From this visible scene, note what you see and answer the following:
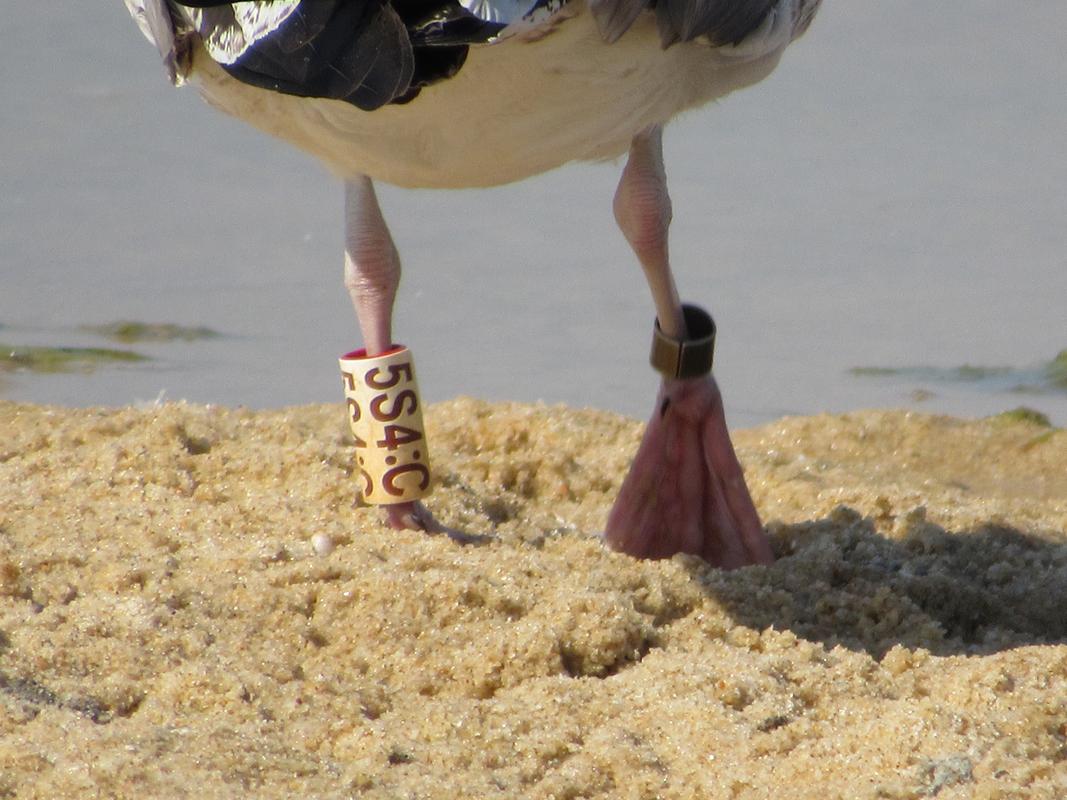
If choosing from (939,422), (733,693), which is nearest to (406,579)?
(733,693)

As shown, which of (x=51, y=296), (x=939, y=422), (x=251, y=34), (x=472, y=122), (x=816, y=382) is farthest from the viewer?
(x=51, y=296)

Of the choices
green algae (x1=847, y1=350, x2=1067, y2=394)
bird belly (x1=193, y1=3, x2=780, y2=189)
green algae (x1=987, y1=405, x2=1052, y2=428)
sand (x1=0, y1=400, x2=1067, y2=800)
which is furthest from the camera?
green algae (x1=847, y1=350, x2=1067, y2=394)

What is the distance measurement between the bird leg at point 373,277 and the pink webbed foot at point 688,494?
0.49m

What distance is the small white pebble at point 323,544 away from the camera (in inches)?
127

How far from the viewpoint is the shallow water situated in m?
5.30

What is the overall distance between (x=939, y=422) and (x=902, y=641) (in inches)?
78.7

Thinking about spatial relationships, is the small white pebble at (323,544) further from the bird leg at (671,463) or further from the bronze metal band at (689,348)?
the bronze metal band at (689,348)

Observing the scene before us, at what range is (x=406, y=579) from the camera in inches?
120

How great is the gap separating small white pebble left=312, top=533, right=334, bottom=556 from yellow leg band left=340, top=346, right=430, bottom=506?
152mm

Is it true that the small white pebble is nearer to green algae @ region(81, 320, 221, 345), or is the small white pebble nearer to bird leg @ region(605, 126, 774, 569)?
bird leg @ region(605, 126, 774, 569)

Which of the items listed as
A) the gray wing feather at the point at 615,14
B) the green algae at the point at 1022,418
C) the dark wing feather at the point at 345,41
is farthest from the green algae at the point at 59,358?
the gray wing feather at the point at 615,14

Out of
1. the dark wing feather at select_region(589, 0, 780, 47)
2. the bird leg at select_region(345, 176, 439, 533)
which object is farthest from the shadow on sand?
the dark wing feather at select_region(589, 0, 780, 47)

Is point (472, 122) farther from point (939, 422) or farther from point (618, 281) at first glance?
point (618, 281)

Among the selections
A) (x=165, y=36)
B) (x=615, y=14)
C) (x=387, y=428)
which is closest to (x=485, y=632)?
(x=387, y=428)
